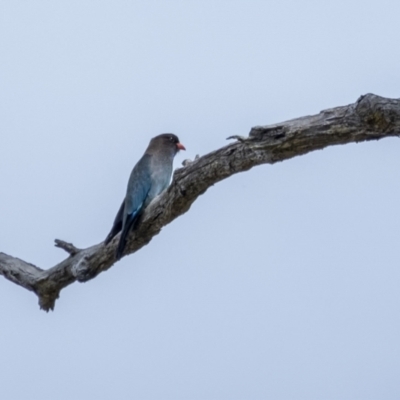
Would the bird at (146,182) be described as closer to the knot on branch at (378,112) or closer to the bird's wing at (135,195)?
the bird's wing at (135,195)

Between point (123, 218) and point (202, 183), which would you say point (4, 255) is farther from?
point (202, 183)

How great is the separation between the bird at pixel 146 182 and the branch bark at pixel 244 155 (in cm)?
11

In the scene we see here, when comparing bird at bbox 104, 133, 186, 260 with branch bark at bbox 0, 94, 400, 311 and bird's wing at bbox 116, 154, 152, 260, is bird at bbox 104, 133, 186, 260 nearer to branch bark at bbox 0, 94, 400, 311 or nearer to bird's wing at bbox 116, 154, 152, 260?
bird's wing at bbox 116, 154, 152, 260

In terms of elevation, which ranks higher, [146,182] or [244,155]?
[146,182]

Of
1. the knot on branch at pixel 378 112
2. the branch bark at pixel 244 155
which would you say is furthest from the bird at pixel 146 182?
the knot on branch at pixel 378 112

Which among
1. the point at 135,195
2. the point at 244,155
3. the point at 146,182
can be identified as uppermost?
the point at 146,182

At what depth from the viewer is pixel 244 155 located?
5.15 m

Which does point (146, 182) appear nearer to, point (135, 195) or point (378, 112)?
point (135, 195)

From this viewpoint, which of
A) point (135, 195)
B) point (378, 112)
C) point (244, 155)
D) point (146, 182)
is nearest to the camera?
point (378, 112)

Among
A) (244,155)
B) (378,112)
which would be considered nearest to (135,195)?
(244,155)

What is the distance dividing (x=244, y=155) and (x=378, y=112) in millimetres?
839

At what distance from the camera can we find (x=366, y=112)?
15.4 feet

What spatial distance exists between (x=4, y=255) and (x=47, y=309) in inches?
21.0

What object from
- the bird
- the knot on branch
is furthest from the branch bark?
the bird
